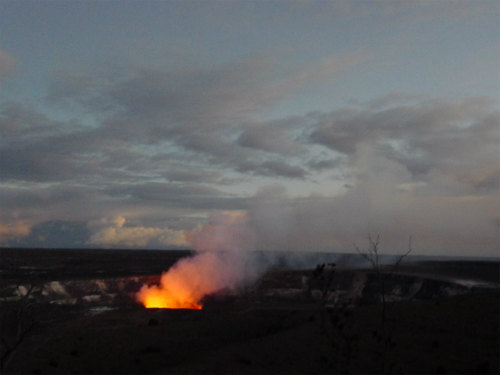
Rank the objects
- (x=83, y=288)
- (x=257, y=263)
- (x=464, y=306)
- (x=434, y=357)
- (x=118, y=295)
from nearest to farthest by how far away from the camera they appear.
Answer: (x=434, y=357) < (x=464, y=306) < (x=118, y=295) < (x=83, y=288) < (x=257, y=263)

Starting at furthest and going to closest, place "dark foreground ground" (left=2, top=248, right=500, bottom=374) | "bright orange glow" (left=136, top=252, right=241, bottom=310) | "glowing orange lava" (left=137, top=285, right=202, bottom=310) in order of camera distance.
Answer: "bright orange glow" (left=136, top=252, right=241, bottom=310)
"glowing orange lava" (left=137, top=285, right=202, bottom=310)
"dark foreground ground" (left=2, top=248, right=500, bottom=374)

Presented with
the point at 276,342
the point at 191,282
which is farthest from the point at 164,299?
the point at 276,342

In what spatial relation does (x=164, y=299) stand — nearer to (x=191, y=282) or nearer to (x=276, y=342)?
(x=191, y=282)

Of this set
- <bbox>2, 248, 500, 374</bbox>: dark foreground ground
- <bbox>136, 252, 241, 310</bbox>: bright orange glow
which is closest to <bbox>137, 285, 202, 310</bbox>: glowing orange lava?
<bbox>136, 252, 241, 310</bbox>: bright orange glow

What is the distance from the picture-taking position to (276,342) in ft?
105

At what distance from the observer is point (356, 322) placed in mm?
34656

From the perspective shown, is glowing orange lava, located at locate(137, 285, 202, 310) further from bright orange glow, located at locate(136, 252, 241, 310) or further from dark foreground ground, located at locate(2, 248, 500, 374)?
dark foreground ground, located at locate(2, 248, 500, 374)

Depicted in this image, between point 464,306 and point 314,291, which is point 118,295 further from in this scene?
point 464,306

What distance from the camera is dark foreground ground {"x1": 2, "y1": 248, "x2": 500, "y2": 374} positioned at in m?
26.1

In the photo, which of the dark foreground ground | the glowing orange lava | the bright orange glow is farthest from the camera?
the bright orange glow

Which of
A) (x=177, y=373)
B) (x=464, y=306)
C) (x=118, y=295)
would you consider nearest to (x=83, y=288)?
(x=118, y=295)

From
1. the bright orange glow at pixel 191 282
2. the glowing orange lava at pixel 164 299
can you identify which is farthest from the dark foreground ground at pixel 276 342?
the bright orange glow at pixel 191 282

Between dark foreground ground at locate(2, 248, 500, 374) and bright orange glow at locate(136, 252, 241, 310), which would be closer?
dark foreground ground at locate(2, 248, 500, 374)

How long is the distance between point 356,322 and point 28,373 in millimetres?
22625
